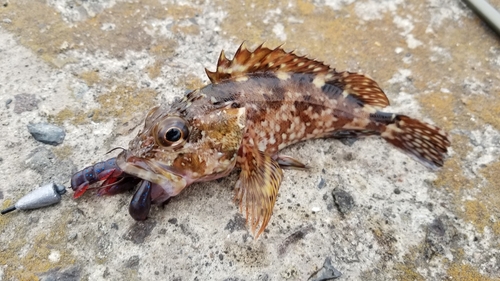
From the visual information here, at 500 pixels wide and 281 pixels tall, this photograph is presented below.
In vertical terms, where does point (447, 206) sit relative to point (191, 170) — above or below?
below

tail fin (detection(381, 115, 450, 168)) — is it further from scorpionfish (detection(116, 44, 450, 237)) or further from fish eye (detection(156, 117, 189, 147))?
fish eye (detection(156, 117, 189, 147))

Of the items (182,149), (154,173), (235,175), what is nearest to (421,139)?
(235,175)

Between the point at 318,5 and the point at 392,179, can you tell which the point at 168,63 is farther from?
the point at 392,179

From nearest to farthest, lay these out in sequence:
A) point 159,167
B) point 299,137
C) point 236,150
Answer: point 159,167 → point 236,150 → point 299,137

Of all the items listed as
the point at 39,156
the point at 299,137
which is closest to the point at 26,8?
the point at 39,156

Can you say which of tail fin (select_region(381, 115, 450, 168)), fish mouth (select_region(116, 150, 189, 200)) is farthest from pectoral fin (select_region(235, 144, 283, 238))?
tail fin (select_region(381, 115, 450, 168))

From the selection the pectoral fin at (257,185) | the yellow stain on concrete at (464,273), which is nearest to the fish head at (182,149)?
the pectoral fin at (257,185)

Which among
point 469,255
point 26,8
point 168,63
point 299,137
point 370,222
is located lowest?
point 469,255
